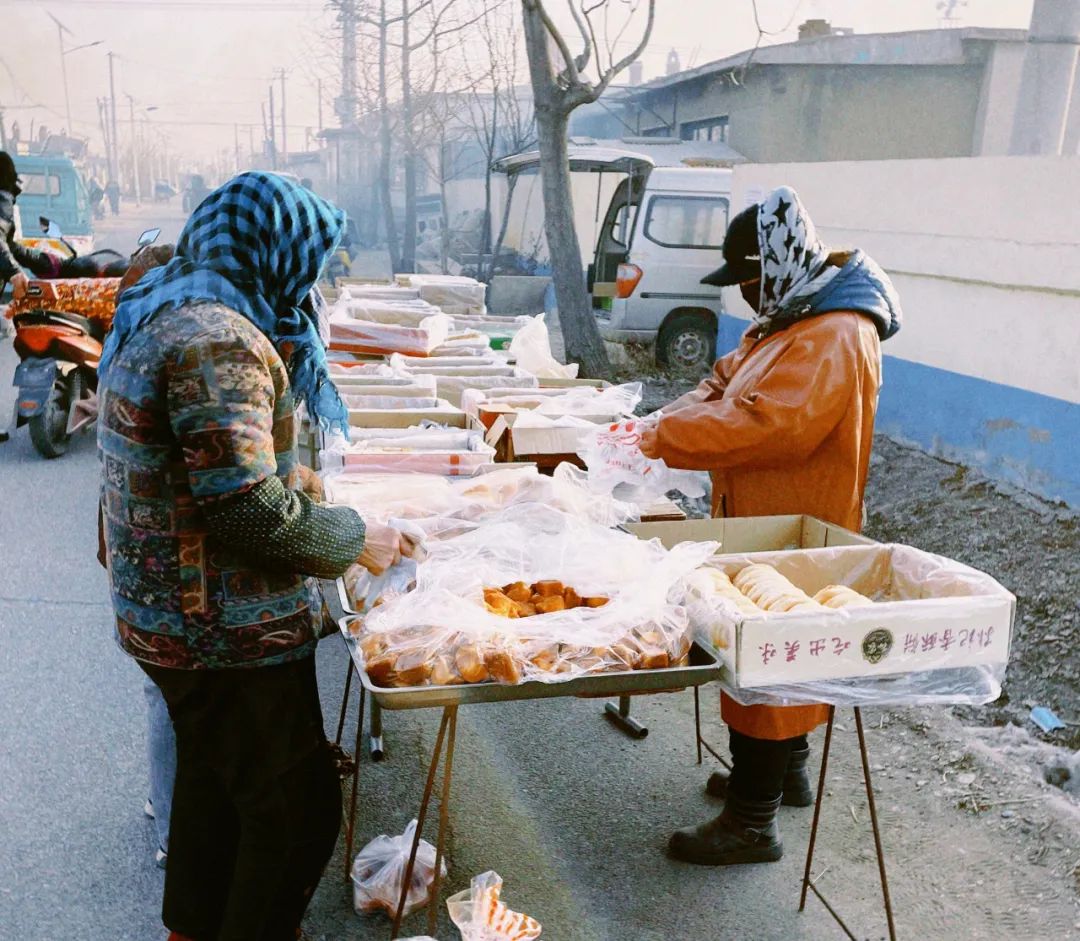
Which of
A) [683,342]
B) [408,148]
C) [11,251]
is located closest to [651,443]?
[11,251]

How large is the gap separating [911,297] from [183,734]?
6588 mm

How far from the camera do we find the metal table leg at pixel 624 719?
3928 millimetres

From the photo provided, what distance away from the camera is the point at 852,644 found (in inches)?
85.0

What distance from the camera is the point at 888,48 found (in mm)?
16969

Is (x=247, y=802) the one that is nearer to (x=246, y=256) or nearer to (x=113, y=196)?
(x=246, y=256)

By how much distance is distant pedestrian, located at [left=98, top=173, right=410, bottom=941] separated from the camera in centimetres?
190

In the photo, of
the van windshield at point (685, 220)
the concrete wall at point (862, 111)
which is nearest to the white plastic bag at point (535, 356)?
the van windshield at point (685, 220)

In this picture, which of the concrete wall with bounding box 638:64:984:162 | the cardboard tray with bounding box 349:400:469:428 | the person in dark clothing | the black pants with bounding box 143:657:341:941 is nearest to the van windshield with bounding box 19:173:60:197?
the person in dark clothing

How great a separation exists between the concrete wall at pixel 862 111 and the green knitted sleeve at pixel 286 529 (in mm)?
17660

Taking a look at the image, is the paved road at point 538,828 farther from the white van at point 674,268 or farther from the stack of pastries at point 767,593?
the white van at point 674,268

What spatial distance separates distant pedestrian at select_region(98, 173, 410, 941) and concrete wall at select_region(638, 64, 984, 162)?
1748 cm

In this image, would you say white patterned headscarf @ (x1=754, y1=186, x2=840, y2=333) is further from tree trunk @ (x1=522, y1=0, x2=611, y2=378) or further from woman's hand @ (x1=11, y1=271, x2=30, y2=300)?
tree trunk @ (x1=522, y1=0, x2=611, y2=378)

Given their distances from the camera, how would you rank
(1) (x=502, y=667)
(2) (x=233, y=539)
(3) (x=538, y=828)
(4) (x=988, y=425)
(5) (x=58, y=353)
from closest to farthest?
(2) (x=233, y=539) → (1) (x=502, y=667) → (3) (x=538, y=828) → (4) (x=988, y=425) → (5) (x=58, y=353)

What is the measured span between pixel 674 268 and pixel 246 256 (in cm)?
964
